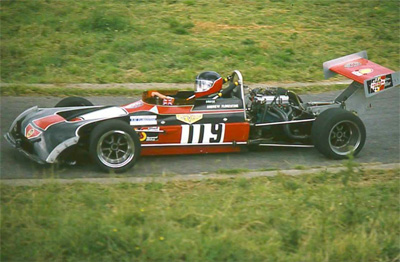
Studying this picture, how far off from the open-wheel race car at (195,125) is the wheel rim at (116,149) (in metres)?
0.01

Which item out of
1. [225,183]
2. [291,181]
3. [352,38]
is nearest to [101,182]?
[225,183]

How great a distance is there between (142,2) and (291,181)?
11856mm

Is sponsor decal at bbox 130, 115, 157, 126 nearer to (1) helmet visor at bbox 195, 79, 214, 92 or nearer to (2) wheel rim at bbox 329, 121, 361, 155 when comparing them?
(1) helmet visor at bbox 195, 79, 214, 92

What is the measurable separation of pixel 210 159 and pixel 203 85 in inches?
45.0

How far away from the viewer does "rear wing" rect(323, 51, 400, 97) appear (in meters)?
10.5

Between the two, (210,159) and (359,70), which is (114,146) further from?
(359,70)

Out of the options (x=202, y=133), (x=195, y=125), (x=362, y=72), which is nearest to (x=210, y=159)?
(x=202, y=133)

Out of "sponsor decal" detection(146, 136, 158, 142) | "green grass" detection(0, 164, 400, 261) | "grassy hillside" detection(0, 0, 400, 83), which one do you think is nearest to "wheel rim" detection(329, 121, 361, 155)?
"green grass" detection(0, 164, 400, 261)

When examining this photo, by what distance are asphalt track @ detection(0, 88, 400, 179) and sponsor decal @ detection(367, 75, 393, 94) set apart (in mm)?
1020

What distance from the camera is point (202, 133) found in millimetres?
9773

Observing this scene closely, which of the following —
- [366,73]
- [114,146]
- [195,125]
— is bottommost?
[114,146]

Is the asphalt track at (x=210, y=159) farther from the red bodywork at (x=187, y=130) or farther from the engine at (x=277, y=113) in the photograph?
the engine at (x=277, y=113)

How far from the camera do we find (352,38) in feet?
59.2

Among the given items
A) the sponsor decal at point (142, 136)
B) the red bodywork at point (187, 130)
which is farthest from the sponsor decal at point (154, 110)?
the sponsor decal at point (142, 136)
